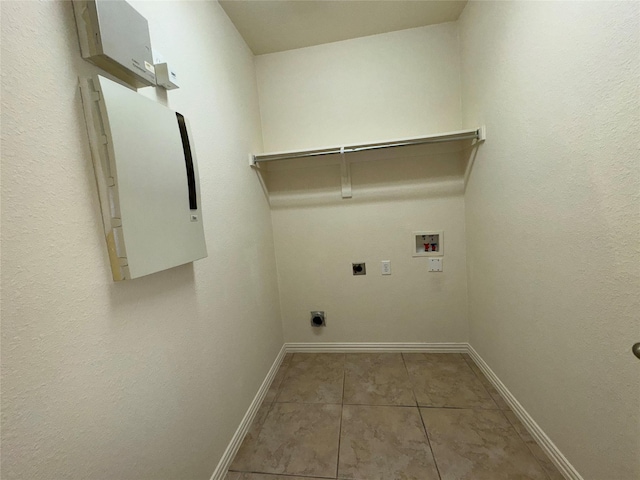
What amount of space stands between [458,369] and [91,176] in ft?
7.74

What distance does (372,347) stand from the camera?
2.18 meters

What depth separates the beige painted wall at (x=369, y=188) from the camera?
1.92 meters

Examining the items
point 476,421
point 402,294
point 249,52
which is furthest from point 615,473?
point 249,52

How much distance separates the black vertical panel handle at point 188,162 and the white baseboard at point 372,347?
1.67m

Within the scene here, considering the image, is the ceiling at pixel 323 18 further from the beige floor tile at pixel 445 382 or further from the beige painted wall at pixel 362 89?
the beige floor tile at pixel 445 382

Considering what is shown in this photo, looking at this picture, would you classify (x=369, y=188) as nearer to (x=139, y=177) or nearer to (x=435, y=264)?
(x=435, y=264)

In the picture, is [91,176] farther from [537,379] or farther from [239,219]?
[537,379]

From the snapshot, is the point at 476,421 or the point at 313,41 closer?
the point at 476,421

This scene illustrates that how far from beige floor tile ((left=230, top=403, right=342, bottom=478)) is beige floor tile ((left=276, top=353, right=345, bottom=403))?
79 millimetres

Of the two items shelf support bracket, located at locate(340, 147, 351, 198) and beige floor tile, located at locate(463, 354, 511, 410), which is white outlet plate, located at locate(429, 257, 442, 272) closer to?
beige floor tile, located at locate(463, 354, 511, 410)

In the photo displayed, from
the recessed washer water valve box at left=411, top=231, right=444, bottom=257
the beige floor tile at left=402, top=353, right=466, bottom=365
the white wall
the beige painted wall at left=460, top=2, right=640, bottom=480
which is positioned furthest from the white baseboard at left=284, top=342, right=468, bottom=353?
the white wall

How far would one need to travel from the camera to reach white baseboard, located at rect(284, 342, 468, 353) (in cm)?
210

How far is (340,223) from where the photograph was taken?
210 centimetres

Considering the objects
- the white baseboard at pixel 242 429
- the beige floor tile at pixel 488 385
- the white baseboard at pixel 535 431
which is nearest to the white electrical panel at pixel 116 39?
the white baseboard at pixel 242 429
